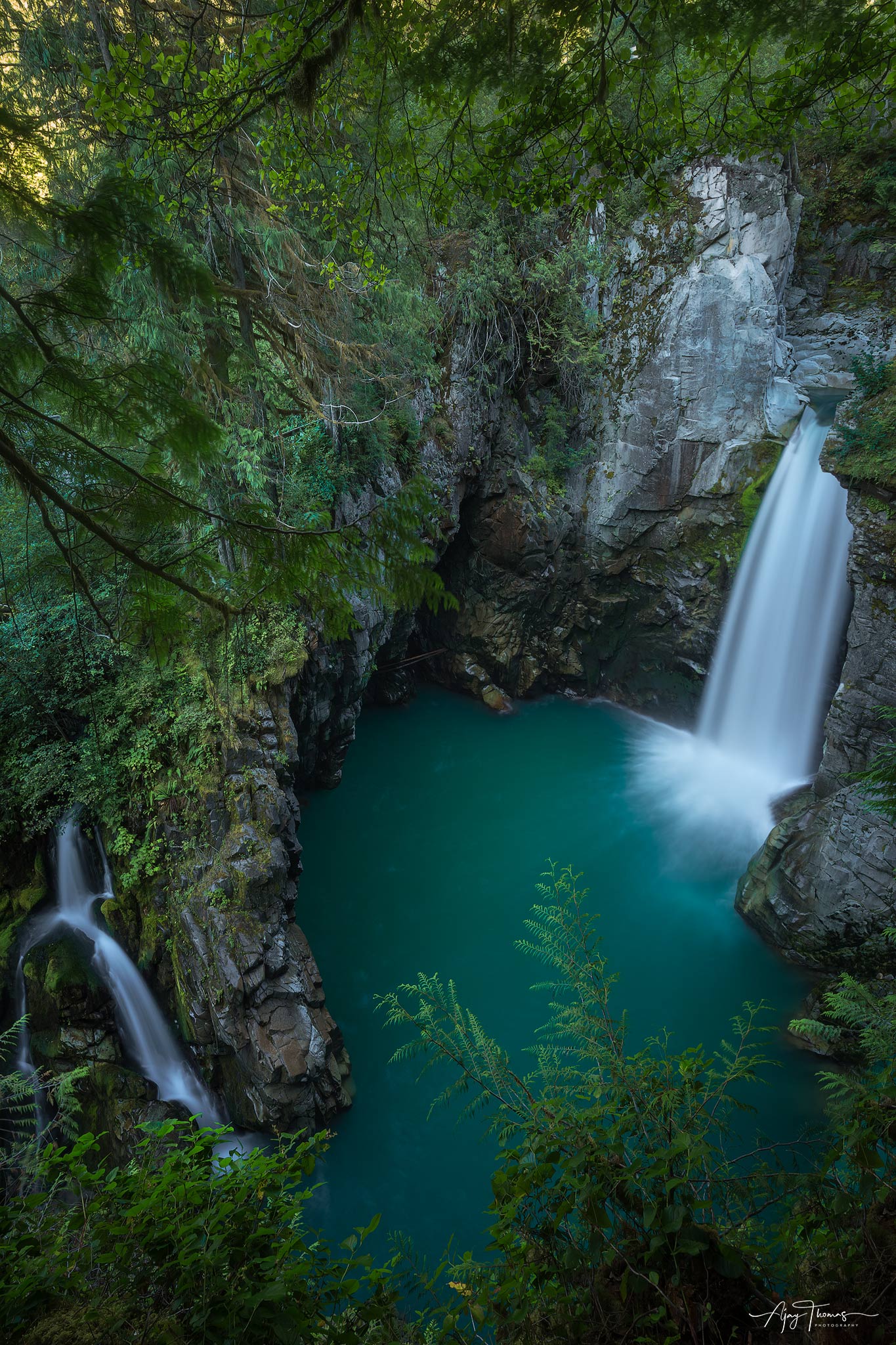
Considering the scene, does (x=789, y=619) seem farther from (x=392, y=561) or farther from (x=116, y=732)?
(x=116, y=732)

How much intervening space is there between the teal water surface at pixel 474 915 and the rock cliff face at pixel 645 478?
1389 mm

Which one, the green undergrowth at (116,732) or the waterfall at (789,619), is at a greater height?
the waterfall at (789,619)

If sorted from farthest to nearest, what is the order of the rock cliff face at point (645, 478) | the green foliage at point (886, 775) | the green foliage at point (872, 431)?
the rock cliff face at point (645, 478) < the green foliage at point (872, 431) < the green foliage at point (886, 775)

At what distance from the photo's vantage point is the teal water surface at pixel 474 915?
6234 millimetres

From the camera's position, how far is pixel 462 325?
11.1 m

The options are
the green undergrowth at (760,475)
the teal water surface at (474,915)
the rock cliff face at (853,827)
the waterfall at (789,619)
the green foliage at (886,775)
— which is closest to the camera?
the green foliage at (886,775)

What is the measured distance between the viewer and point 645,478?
38.3 ft

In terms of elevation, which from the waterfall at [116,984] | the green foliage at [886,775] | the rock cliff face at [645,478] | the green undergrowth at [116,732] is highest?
the rock cliff face at [645,478]

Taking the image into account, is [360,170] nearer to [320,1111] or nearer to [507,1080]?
[507,1080]

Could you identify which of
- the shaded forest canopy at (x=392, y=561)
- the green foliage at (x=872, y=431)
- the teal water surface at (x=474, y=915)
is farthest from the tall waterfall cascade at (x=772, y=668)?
the shaded forest canopy at (x=392, y=561)

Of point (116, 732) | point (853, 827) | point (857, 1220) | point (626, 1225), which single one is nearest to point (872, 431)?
point (853, 827)

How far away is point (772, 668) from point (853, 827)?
4.16 metres

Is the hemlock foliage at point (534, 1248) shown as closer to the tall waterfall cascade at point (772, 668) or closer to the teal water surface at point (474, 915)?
the teal water surface at point (474, 915)

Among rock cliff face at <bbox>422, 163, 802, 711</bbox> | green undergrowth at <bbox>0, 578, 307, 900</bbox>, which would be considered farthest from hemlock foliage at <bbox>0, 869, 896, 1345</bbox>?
rock cliff face at <bbox>422, 163, 802, 711</bbox>
